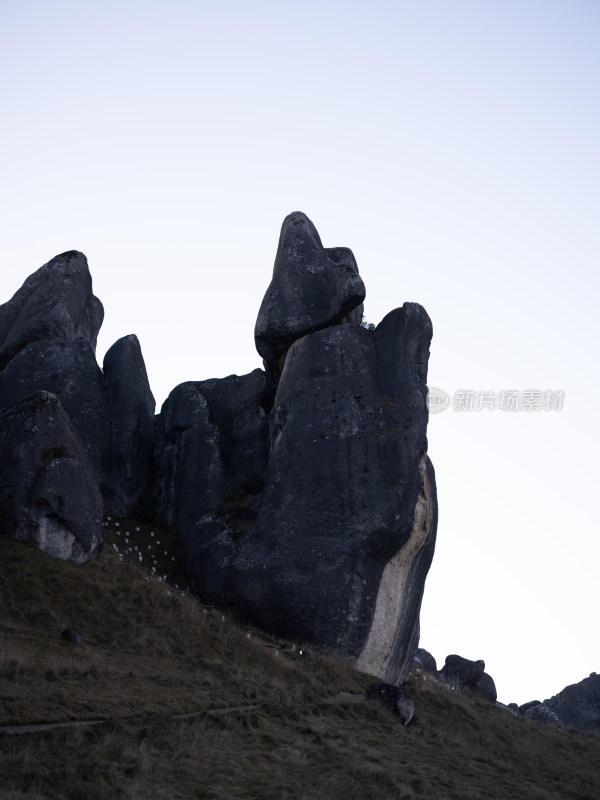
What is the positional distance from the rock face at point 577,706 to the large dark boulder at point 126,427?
83.6ft

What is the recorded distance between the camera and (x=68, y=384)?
1297 inches

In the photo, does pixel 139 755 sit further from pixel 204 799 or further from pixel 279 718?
pixel 279 718

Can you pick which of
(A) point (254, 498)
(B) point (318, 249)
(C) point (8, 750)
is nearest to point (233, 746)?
(C) point (8, 750)

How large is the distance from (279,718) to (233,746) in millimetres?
3021

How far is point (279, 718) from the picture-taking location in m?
17.5

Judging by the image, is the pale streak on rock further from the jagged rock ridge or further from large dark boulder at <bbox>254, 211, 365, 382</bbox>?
large dark boulder at <bbox>254, 211, 365, 382</bbox>

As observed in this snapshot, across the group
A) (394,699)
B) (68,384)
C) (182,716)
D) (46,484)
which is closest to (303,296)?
(68,384)

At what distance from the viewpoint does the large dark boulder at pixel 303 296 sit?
3134cm

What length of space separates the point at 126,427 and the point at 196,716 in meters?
19.3

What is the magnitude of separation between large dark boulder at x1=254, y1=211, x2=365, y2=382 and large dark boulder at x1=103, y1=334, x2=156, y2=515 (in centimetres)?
577

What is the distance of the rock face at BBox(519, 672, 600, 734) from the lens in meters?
45.2

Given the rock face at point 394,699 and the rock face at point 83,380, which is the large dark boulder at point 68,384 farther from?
the rock face at point 394,699

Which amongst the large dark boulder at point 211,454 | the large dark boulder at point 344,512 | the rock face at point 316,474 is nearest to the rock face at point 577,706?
the large dark boulder at point 344,512

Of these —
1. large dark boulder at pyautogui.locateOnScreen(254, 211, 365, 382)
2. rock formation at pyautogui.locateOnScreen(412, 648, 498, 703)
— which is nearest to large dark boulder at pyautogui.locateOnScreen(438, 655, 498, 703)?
rock formation at pyautogui.locateOnScreen(412, 648, 498, 703)
